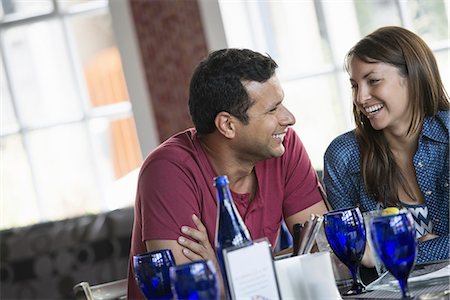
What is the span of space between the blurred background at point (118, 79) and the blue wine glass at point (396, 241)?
243cm

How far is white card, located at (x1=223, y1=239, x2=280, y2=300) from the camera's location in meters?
1.62

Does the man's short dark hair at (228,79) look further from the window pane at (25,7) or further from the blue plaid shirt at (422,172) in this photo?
the window pane at (25,7)

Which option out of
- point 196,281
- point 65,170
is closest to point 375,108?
point 196,281

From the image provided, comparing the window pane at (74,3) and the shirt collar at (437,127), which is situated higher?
the window pane at (74,3)

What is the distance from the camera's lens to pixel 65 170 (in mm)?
4480

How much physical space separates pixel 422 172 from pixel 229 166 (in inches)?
22.0

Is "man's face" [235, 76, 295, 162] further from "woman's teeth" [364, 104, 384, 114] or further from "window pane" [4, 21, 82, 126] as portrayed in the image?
"window pane" [4, 21, 82, 126]

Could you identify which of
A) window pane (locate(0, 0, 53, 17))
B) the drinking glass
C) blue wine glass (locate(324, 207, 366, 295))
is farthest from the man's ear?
window pane (locate(0, 0, 53, 17))

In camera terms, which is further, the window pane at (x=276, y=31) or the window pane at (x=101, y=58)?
the window pane at (x=101, y=58)

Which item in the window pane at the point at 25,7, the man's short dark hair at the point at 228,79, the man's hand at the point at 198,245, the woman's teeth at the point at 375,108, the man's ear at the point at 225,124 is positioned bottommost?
the man's hand at the point at 198,245

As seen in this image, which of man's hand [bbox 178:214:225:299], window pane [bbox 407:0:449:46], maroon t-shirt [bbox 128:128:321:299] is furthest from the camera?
window pane [bbox 407:0:449:46]

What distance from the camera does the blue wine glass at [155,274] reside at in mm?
1812

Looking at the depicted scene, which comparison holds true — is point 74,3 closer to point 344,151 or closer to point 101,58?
point 101,58

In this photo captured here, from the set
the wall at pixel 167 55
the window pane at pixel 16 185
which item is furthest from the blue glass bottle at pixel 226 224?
the window pane at pixel 16 185
